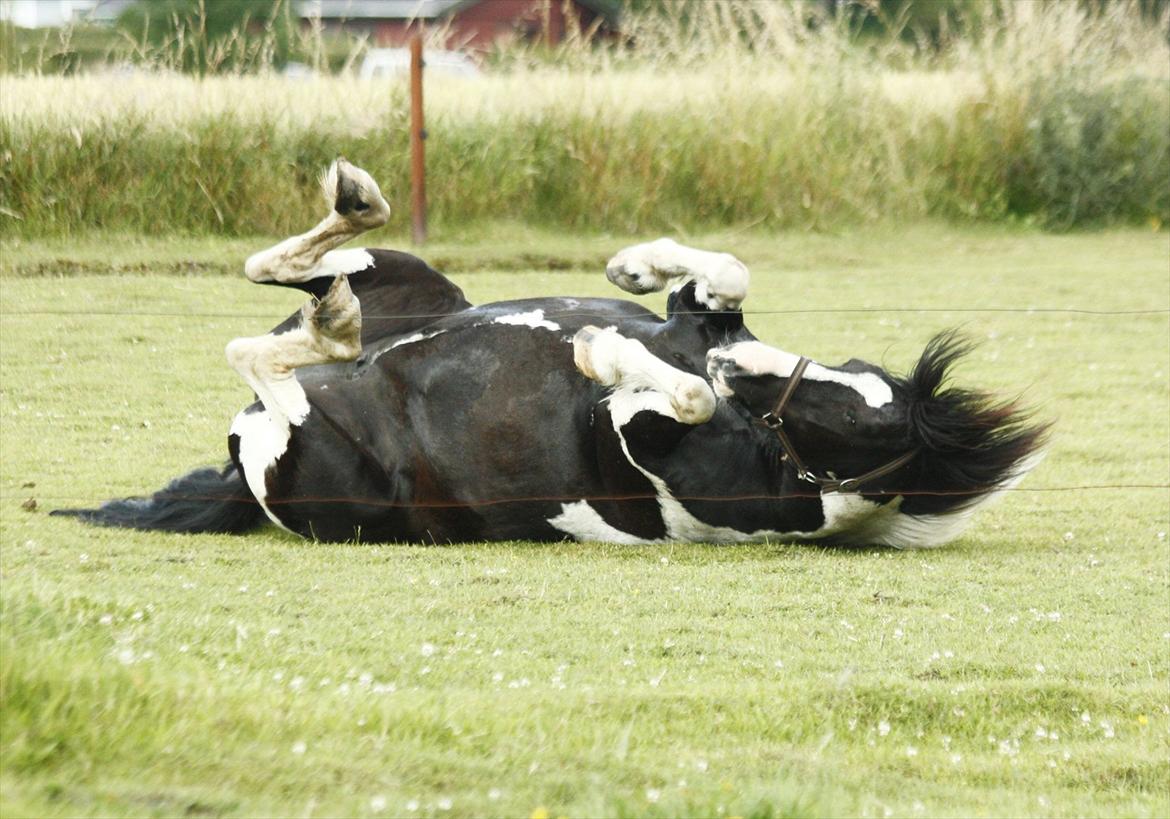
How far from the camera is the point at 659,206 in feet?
47.5

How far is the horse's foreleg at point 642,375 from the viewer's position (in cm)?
476

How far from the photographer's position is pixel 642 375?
4.86m

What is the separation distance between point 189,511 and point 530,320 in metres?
1.38

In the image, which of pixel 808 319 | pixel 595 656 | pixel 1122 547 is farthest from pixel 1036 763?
pixel 808 319

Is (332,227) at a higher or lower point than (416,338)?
higher

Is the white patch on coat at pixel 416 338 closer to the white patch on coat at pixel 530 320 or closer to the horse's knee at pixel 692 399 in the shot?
the white patch on coat at pixel 530 320

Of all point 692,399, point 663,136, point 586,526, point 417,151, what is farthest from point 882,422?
point 663,136

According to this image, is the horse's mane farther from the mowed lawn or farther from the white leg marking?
the white leg marking

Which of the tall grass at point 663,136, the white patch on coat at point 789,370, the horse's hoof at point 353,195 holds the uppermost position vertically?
the horse's hoof at point 353,195

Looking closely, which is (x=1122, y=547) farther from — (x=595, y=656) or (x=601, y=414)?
(x=595, y=656)

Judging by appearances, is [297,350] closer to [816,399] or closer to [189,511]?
[189,511]

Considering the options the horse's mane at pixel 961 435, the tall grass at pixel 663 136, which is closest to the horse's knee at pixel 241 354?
the horse's mane at pixel 961 435

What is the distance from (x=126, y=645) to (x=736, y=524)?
7.43 feet

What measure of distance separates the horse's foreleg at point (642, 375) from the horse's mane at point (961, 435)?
25.3 inches
